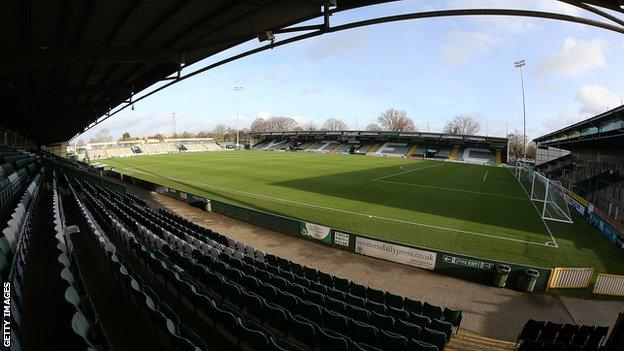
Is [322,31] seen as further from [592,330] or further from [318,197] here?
[318,197]

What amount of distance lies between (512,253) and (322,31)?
14.1 m

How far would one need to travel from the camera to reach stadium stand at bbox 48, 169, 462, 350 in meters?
5.89

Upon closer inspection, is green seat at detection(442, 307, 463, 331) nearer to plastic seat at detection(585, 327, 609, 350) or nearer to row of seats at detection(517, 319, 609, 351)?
row of seats at detection(517, 319, 609, 351)

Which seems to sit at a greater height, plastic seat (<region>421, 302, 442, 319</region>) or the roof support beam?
the roof support beam

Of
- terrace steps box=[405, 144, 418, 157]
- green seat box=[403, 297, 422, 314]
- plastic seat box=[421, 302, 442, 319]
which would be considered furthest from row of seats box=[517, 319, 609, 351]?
terrace steps box=[405, 144, 418, 157]

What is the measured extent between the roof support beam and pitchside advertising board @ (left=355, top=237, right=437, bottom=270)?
10648 mm

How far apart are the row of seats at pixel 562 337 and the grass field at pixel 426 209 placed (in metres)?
8.00

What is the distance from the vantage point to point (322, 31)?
8.52 metres

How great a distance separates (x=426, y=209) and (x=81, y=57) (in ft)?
71.3

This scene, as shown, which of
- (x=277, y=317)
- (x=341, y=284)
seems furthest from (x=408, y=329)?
(x=341, y=284)

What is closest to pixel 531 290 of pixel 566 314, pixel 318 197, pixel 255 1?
pixel 566 314

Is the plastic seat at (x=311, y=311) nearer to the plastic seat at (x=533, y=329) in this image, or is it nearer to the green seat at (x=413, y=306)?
the green seat at (x=413, y=306)

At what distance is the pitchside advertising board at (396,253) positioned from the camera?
13742 mm

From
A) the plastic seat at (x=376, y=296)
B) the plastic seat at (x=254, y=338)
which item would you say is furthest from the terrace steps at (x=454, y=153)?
the plastic seat at (x=254, y=338)
